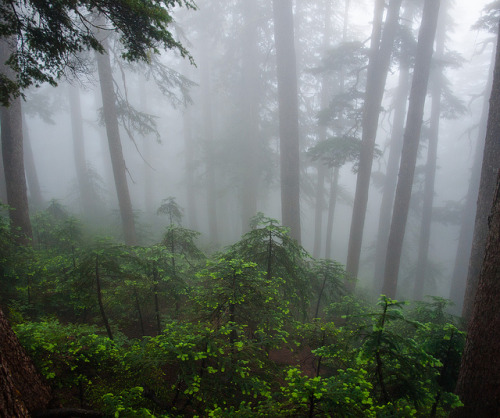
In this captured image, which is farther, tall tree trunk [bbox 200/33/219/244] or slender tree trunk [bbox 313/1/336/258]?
tall tree trunk [bbox 200/33/219/244]

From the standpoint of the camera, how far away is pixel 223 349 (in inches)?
130

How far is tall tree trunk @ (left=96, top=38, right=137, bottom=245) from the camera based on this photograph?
10.6 metres

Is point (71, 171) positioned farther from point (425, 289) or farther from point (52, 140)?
point (425, 289)

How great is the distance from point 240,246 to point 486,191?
657 cm

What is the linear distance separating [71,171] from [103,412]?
6347 centimetres

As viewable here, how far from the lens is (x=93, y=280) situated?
4.88 metres

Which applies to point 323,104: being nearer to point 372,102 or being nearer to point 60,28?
point 372,102

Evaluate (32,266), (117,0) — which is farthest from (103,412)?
(117,0)

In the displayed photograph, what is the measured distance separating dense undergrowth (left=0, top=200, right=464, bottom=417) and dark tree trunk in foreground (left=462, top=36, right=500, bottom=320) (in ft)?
6.06

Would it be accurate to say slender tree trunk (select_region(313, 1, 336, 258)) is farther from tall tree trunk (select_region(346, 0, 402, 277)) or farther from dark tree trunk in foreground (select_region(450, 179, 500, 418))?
dark tree trunk in foreground (select_region(450, 179, 500, 418))

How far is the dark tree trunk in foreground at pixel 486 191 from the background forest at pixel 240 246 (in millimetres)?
52

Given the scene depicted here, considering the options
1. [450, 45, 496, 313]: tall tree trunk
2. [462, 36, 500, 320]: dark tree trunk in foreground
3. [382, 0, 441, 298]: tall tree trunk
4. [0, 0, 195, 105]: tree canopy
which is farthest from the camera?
[450, 45, 496, 313]: tall tree trunk

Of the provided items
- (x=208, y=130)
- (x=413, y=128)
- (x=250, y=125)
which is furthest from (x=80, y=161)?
(x=413, y=128)

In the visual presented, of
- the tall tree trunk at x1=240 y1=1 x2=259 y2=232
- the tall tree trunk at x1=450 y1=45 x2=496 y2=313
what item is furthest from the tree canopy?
the tall tree trunk at x1=450 y1=45 x2=496 y2=313
